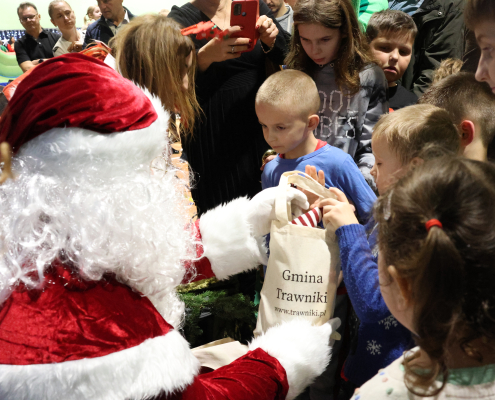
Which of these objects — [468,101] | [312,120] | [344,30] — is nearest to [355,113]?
[312,120]

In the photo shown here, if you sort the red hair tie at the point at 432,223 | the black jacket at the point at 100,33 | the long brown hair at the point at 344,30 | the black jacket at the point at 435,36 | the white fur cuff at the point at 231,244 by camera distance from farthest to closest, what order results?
the black jacket at the point at 100,33
the black jacket at the point at 435,36
the long brown hair at the point at 344,30
the white fur cuff at the point at 231,244
the red hair tie at the point at 432,223

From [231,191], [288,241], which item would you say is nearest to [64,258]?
[288,241]

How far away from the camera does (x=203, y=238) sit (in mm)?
1549

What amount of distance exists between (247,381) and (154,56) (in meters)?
1.37

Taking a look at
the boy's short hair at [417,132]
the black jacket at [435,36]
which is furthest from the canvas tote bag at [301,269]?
the black jacket at [435,36]

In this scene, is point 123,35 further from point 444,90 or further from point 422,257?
point 422,257

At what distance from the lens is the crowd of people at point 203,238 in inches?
32.7

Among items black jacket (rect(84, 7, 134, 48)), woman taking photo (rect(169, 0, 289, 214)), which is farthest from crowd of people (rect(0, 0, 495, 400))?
black jacket (rect(84, 7, 134, 48))

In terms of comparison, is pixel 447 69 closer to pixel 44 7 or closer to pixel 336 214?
pixel 336 214

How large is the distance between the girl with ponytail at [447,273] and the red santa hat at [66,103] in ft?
2.36

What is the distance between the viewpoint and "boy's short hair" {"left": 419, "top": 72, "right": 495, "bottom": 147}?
5.13 feet

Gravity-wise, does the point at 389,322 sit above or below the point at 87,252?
below

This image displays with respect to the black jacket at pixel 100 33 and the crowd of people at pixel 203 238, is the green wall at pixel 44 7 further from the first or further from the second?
the crowd of people at pixel 203 238

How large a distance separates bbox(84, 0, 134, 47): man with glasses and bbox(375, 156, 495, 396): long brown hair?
409 cm
